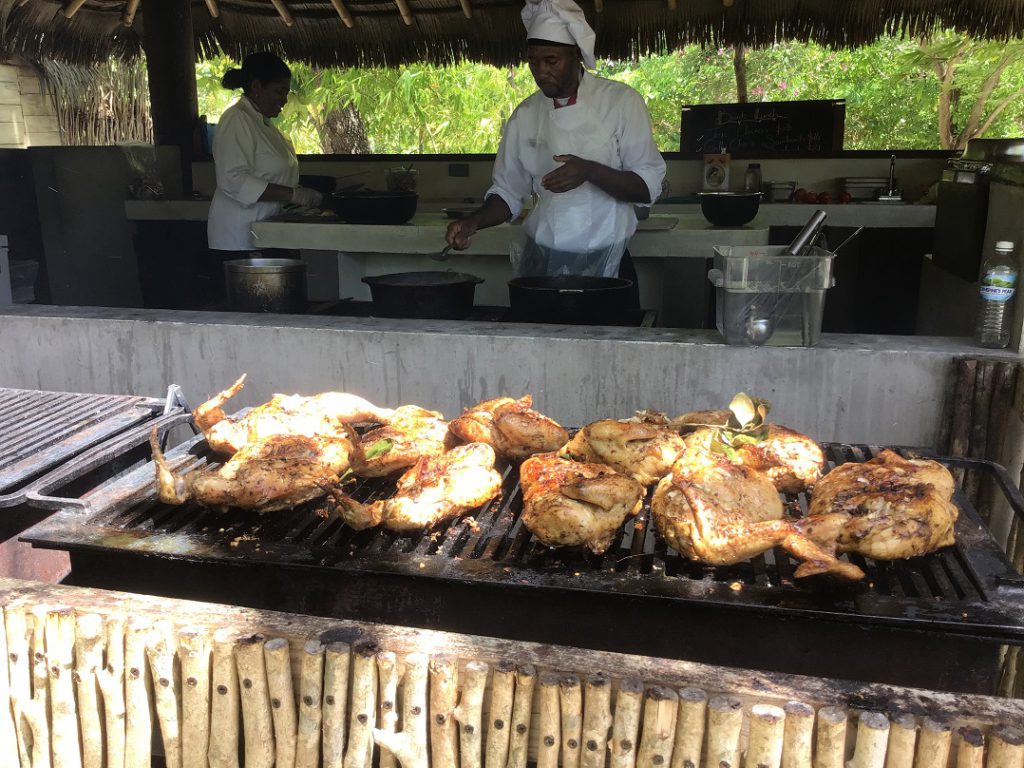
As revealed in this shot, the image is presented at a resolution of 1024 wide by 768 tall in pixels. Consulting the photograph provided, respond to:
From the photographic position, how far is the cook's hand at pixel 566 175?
4734mm

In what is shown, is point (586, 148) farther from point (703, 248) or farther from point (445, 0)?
point (445, 0)

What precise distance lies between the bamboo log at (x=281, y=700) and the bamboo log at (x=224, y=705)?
0.31 ft

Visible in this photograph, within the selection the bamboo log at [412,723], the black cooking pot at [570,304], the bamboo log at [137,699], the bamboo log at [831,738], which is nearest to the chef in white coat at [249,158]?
the black cooking pot at [570,304]

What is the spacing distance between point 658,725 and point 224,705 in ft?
3.36

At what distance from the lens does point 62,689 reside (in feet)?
7.06

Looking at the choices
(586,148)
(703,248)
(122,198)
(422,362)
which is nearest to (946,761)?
(422,362)

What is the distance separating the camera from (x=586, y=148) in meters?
5.33

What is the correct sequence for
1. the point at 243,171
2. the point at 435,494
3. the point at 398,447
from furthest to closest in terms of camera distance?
1. the point at 243,171
2. the point at 398,447
3. the point at 435,494

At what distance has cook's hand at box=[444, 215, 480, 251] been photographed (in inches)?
192

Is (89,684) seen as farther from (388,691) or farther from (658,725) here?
(658,725)

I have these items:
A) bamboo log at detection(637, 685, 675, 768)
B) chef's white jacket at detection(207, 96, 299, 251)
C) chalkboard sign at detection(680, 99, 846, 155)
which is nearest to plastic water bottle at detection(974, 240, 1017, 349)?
bamboo log at detection(637, 685, 675, 768)

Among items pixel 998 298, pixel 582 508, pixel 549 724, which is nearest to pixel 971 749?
pixel 549 724

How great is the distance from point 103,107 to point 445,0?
8.41m

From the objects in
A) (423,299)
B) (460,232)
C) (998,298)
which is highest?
(460,232)
